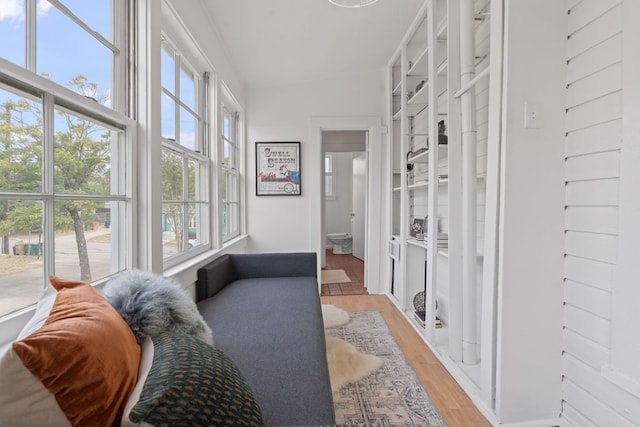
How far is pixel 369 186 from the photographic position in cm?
373

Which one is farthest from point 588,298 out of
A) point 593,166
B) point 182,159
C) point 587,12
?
point 182,159

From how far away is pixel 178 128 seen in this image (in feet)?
6.85

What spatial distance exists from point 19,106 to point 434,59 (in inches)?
91.9

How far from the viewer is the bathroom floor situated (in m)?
3.87

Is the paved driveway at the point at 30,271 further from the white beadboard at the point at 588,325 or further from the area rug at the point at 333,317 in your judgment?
the white beadboard at the point at 588,325

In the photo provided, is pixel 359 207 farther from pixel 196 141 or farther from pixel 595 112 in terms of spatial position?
pixel 595 112

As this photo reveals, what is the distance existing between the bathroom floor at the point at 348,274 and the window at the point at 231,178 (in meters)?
1.37

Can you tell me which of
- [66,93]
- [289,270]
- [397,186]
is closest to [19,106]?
[66,93]

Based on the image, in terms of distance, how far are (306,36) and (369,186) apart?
173 centimetres

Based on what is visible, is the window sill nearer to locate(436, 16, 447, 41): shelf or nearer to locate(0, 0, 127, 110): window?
locate(0, 0, 127, 110): window

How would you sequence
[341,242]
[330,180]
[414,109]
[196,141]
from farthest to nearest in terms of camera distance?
1. [330,180]
2. [341,242]
3. [414,109]
4. [196,141]

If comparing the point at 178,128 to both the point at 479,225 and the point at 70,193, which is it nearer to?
the point at 70,193

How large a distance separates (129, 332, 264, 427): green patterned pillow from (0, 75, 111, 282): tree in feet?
2.34

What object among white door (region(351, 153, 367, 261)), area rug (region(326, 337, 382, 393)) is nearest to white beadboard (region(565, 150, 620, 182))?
area rug (region(326, 337, 382, 393))
